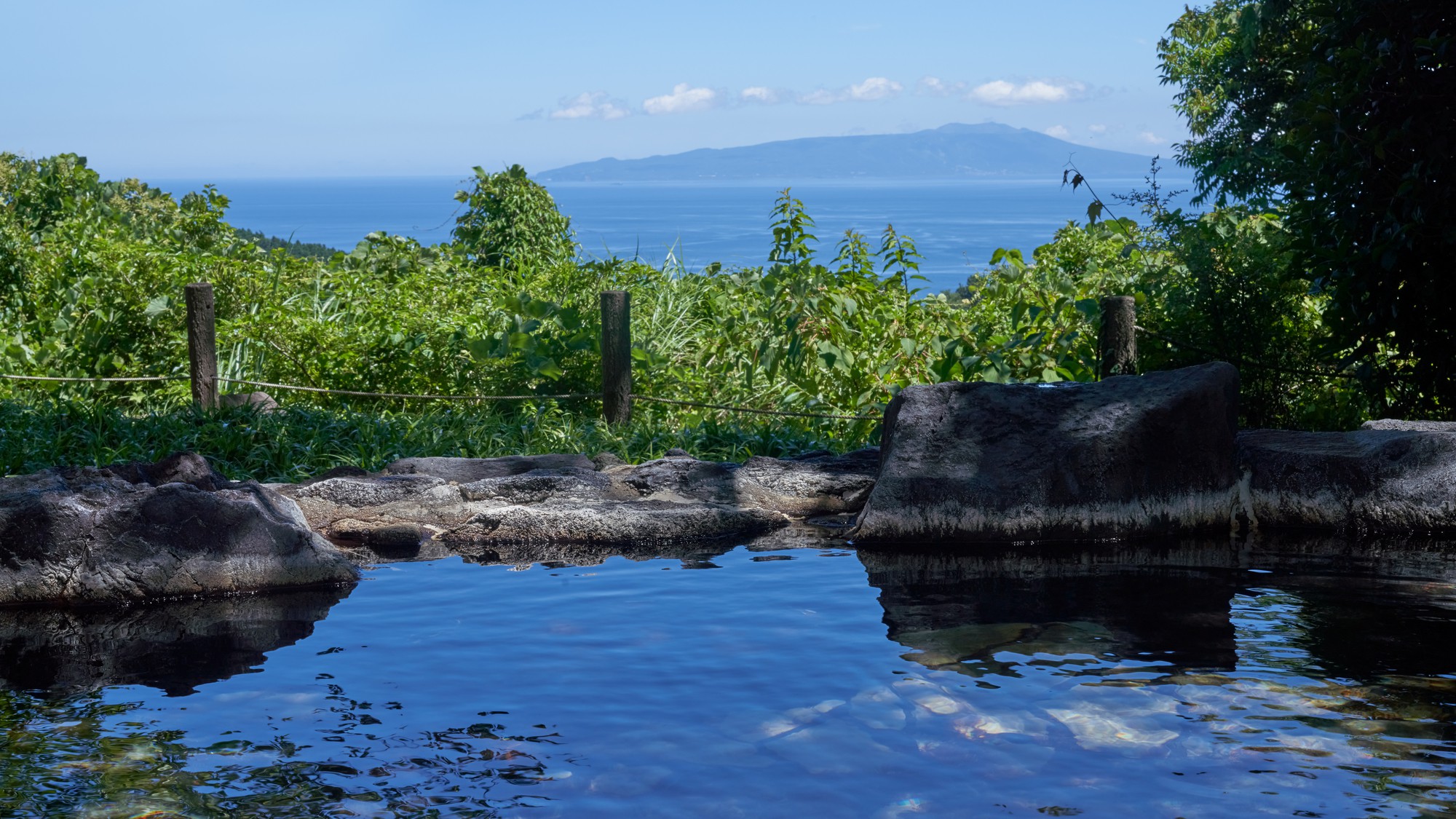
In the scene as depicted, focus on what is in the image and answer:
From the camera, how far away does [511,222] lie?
50.4ft

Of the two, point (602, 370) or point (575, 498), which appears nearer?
point (575, 498)

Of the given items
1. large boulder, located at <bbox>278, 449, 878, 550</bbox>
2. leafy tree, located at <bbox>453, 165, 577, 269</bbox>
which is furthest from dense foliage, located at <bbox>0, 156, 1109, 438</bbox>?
large boulder, located at <bbox>278, 449, 878, 550</bbox>

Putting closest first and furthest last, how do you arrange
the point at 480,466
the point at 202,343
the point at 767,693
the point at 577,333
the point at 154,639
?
the point at 767,693
the point at 154,639
the point at 480,466
the point at 202,343
the point at 577,333

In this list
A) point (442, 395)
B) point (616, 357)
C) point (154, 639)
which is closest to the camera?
point (154, 639)

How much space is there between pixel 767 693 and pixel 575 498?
309 centimetres

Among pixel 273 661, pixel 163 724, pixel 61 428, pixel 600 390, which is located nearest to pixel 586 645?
pixel 273 661

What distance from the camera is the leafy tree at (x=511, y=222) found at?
602 inches

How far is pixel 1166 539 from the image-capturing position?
7180 mm

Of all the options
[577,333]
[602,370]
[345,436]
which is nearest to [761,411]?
[602,370]

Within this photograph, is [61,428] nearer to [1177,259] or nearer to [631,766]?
[631,766]

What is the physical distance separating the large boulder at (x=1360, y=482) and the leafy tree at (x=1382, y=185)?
2.88 feet

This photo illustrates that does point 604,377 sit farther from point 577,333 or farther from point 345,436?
point 345,436

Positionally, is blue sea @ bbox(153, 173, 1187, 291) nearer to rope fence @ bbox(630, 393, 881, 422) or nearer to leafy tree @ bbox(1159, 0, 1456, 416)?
rope fence @ bbox(630, 393, 881, 422)

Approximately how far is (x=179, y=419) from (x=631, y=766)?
6386 mm
